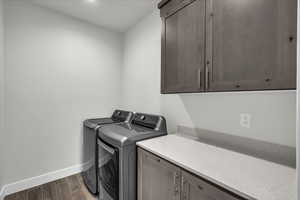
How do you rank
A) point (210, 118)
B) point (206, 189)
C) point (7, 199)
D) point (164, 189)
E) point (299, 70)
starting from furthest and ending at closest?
point (7, 199) < point (210, 118) < point (164, 189) < point (206, 189) < point (299, 70)

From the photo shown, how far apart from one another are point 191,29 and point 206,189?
3.98 feet

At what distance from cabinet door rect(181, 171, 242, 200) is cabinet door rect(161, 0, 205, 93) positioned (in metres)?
0.67

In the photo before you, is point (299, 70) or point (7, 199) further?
point (7, 199)

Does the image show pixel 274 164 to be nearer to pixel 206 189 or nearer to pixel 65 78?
pixel 206 189

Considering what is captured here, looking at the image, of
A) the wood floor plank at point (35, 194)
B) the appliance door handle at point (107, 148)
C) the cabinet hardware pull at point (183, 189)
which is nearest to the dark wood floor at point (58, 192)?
the wood floor plank at point (35, 194)

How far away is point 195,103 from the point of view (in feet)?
5.24

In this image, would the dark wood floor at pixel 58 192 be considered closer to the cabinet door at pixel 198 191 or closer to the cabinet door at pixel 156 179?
the cabinet door at pixel 156 179

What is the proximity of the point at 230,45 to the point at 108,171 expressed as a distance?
5.35ft

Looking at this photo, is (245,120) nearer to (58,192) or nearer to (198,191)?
(198,191)

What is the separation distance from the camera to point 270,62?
796 mm

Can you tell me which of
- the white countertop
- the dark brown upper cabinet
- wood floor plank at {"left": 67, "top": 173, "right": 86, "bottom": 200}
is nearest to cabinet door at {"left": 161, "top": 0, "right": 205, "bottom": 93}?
the dark brown upper cabinet

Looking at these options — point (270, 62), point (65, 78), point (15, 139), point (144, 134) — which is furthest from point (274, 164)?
point (15, 139)

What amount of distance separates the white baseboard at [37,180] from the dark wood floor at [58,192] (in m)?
0.06

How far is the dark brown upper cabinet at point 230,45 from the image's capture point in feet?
2.46
